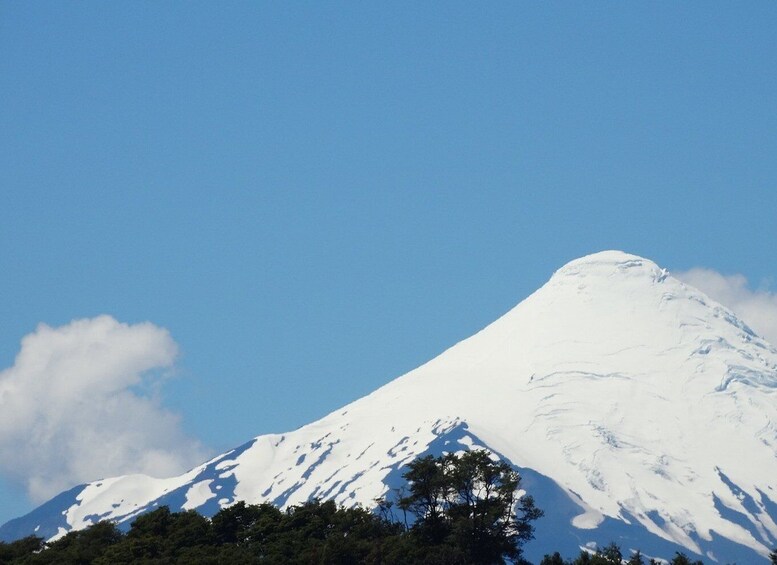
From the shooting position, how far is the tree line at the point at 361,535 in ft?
405

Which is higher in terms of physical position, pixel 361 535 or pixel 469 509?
pixel 361 535

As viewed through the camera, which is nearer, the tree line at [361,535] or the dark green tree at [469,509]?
the tree line at [361,535]

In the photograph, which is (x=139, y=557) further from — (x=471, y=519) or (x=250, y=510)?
(x=471, y=519)

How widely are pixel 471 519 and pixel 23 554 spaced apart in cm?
Result: 4571

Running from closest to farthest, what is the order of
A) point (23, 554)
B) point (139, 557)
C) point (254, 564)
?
point (254, 564) < point (139, 557) < point (23, 554)

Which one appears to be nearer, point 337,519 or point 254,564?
point 254,564

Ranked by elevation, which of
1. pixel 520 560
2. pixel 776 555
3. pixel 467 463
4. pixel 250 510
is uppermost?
pixel 250 510

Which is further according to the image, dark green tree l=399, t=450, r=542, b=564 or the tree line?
dark green tree l=399, t=450, r=542, b=564

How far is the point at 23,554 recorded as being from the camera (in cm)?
14038

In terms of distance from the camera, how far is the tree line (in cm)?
12344

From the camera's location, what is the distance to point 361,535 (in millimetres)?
131000

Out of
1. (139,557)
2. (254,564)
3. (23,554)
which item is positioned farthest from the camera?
(23,554)

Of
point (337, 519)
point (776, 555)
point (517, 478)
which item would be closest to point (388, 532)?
point (337, 519)

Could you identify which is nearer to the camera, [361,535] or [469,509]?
[469,509]
